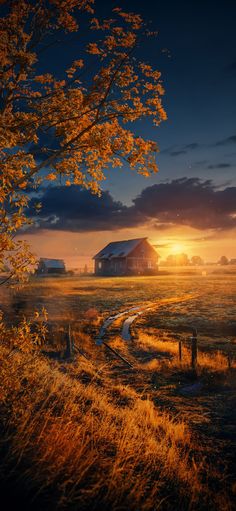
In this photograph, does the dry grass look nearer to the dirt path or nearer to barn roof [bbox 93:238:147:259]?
the dirt path

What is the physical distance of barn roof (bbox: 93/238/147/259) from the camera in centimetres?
6800

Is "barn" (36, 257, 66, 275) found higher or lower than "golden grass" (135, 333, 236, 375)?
higher

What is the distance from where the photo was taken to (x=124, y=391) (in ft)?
26.7

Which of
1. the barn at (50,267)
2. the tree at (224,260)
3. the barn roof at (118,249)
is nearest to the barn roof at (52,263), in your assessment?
the barn at (50,267)

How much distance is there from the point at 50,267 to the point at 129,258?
26.7 m

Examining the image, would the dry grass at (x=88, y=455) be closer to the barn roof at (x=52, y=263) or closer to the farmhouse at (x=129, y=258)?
the farmhouse at (x=129, y=258)

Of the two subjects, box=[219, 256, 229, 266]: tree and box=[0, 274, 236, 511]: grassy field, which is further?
box=[219, 256, 229, 266]: tree

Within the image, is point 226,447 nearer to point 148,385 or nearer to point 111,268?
point 148,385

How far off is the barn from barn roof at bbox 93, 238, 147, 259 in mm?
14126

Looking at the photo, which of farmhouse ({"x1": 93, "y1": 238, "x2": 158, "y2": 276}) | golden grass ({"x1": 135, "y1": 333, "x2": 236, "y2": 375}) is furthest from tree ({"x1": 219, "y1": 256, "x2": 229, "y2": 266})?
golden grass ({"x1": 135, "y1": 333, "x2": 236, "y2": 375})

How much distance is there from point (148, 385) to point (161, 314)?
12.5 m

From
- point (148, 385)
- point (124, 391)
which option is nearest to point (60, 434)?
point (124, 391)

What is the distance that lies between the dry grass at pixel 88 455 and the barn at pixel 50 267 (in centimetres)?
7859

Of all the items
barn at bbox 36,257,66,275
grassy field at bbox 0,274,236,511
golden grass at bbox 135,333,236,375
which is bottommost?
golden grass at bbox 135,333,236,375
